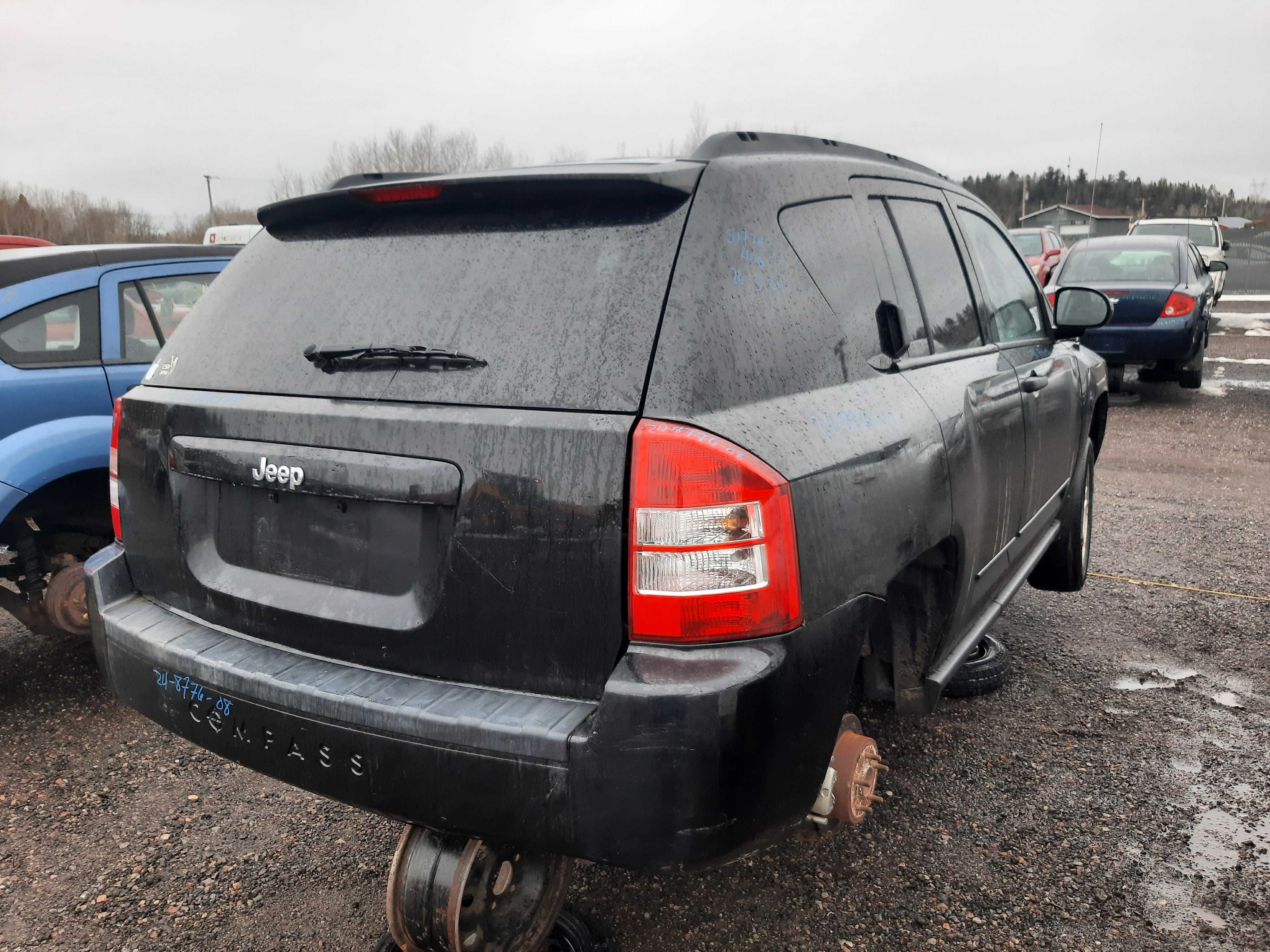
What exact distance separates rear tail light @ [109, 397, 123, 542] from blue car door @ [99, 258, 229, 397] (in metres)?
1.71

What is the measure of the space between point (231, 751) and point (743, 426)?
1.30m

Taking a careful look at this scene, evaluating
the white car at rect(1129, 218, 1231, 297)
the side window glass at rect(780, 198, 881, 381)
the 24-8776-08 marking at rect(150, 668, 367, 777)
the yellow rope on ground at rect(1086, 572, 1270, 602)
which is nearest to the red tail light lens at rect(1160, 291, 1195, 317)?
the yellow rope on ground at rect(1086, 572, 1270, 602)

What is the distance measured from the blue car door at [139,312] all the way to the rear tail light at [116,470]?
171 cm

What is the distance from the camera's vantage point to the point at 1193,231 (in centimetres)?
2414

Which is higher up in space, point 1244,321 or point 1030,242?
point 1030,242

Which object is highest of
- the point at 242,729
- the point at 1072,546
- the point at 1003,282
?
the point at 1003,282

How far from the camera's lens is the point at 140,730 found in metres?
3.57

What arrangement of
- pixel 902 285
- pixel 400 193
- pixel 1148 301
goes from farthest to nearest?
pixel 1148 301 < pixel 902 285 < pixel 400 193

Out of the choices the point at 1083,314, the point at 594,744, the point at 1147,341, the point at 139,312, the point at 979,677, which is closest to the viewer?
the point at 594,744

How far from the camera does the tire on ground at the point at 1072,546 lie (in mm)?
4305

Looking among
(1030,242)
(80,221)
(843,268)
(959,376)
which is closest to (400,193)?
(843,268)

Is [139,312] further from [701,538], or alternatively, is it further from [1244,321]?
[1244,321]

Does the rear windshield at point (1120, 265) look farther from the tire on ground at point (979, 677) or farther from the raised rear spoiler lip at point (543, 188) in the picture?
the raised rear spoiler lip at point (543, 188)

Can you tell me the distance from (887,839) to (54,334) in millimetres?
3784
